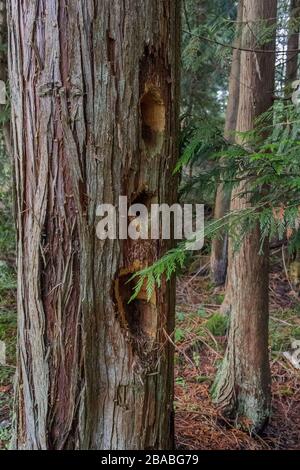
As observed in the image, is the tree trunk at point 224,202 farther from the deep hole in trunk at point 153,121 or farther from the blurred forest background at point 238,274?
the deep hole in trunk at point 153,121

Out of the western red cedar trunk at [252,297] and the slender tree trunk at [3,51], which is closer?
the western red cedar trunk at [252,297]

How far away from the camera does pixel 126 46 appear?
1.76 m

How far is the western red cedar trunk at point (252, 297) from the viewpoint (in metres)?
3.64

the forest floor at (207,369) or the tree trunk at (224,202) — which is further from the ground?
the tree trunk at (224,202)

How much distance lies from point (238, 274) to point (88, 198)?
2.30 metres

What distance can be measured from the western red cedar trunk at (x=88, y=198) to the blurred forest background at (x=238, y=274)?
0.82 ft

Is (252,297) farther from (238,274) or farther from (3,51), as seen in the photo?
(3,51)

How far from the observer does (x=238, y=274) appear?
3771mm

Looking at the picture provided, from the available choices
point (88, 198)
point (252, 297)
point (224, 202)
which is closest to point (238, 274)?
point (252, 297)

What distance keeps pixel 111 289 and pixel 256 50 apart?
2581 millimetres

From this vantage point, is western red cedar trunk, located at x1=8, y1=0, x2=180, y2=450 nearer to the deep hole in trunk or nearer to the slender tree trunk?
the deep hole in trunk

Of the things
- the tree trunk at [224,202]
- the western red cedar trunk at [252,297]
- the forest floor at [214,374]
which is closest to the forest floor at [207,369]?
the forest floor at [214,374]

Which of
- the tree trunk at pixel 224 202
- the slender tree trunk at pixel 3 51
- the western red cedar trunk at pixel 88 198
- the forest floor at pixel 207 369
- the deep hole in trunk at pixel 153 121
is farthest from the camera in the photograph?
the tree trunk at pixel 224 202

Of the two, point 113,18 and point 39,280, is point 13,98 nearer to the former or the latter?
point 113,18
